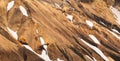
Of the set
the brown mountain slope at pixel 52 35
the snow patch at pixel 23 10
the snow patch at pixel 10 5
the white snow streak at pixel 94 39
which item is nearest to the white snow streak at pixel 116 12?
the brown mountain slope at pixel 52 35

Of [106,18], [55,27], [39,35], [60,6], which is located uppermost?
[106,18]

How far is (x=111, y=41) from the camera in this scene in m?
105

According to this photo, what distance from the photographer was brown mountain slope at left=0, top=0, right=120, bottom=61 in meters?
67.7

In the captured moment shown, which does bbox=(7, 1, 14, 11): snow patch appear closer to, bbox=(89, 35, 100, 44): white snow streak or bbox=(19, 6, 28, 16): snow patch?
bbox=(19, 6, 28, 16): snow patch

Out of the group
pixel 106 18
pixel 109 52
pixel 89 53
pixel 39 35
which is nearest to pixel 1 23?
pixel 39 35

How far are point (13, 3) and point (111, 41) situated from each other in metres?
32.6

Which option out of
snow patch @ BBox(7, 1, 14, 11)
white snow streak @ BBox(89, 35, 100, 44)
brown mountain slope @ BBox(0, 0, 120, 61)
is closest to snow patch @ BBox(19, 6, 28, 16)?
brown mountain slope @ BBox(0, 0, 120, 61)

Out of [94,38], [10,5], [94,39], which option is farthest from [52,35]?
[94,38]

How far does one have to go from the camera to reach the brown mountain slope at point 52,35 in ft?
222

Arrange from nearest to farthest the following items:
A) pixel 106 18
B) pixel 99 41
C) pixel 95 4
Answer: pixel 99 41 < pixel 106 18 < pixel 95 4

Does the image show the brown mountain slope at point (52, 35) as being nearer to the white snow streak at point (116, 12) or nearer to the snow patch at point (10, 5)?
the snow patch at point (10, 5)

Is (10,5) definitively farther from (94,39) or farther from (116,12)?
(116,12)

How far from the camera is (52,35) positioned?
270 feet

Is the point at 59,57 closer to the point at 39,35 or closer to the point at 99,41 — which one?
the point at 39,35
